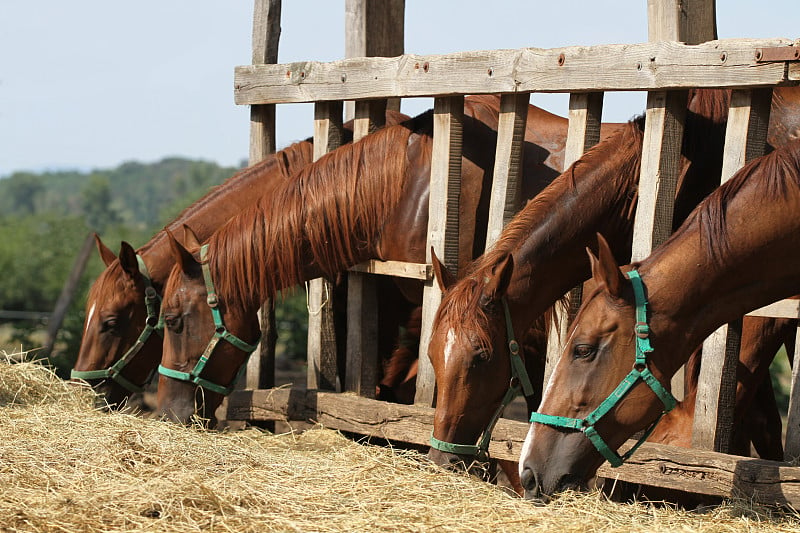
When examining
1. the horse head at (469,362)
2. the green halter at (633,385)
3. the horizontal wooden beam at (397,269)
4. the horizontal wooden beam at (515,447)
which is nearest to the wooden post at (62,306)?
the horizontal wooden beam at (515,447)

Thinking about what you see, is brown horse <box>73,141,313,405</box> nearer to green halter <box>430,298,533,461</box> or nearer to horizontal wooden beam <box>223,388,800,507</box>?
horizontal wooden beam <box>223,388,800,507</box>

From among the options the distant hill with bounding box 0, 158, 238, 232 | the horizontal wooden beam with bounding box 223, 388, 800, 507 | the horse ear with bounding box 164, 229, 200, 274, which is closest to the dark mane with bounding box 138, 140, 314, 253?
the horse ear with bounding box 164, 229, 200, 274

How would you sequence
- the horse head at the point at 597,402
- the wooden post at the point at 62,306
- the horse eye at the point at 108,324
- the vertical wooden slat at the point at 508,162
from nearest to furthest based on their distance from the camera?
the horse head at the point at 597,402, the vertical wooden slat at the point at 508,162, the horse eye at the point at 108,324, the wooden post at the point at 62,306

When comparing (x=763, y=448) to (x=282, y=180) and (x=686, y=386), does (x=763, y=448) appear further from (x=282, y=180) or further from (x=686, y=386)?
(x=282, y=180)

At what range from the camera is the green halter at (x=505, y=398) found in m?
3.84

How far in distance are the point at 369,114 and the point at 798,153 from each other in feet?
8.47

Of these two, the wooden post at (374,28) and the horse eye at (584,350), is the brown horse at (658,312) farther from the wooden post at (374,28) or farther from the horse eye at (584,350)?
the wooden post at (374,28)

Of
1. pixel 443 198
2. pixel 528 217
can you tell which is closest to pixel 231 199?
pixel 443 198

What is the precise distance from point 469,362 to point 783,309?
48.8 inches

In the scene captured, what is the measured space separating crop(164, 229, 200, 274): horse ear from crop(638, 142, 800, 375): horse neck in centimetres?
259

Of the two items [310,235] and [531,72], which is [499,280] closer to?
[531,72]

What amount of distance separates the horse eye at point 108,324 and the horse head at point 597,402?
10.3ft

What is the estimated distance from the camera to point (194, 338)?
5.11m

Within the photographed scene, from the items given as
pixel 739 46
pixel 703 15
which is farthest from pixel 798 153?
pixel 703 15
